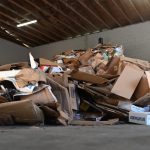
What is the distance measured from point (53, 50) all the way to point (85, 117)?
5.48m

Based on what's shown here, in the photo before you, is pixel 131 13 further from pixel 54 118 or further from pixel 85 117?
pixel 54 118

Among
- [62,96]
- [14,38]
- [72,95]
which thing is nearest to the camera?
[62,96]

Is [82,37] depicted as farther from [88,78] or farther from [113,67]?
[88,78]

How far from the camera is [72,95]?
3900 millimetres

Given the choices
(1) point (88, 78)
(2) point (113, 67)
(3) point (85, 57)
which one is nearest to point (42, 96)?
(1) point (88, 78)

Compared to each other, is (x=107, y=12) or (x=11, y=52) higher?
(x=107, y=12)

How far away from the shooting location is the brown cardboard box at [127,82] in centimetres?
404

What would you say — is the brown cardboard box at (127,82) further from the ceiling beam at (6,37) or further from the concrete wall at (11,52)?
the concrete wall at (11,52)

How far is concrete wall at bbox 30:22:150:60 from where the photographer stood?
7285 mm

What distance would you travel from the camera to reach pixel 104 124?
11.2ft

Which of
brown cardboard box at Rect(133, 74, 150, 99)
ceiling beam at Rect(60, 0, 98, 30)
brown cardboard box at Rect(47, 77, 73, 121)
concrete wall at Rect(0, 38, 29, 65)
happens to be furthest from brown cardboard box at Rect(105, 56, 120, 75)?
concrete wall at Rect(0, 38, 29, 65)

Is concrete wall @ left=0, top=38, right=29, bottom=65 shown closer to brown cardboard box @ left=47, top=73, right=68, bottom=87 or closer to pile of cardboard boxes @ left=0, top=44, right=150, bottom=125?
pile of cardboard boxes @ left=0, top=44, right=150, bottom=125

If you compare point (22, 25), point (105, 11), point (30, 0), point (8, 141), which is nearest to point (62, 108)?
point (8, 141)

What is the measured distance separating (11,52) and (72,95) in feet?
18.1
